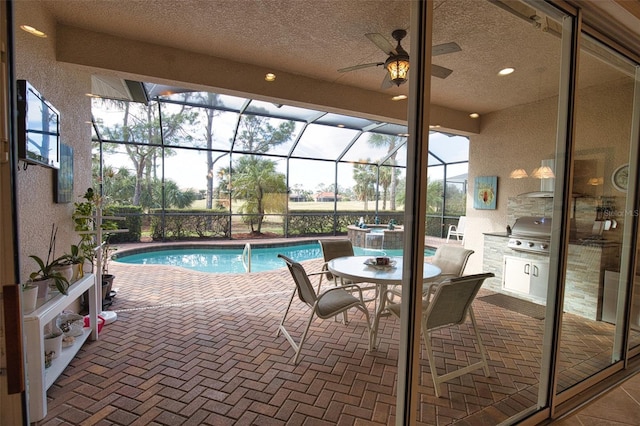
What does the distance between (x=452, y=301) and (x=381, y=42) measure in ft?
7.15

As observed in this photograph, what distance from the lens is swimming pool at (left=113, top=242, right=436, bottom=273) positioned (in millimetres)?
7191

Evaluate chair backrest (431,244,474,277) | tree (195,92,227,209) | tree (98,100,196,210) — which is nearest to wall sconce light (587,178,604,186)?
chair backrest (431,244,474,277)

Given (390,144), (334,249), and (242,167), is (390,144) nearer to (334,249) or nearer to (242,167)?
(242,167)

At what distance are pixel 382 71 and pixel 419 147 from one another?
2893 mm

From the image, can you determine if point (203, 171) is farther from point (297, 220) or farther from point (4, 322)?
point (4, 322)

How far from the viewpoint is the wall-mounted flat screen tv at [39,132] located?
1.65 meters

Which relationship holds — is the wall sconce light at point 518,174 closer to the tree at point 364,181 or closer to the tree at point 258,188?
the tree at point 364,181

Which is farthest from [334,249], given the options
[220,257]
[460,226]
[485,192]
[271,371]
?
[220,257]

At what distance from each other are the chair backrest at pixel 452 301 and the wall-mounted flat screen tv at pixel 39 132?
2495 millimetres

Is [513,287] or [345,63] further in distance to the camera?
[513,287]

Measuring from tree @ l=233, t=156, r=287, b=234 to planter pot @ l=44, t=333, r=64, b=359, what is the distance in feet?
23.6

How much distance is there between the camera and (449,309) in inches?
88.4

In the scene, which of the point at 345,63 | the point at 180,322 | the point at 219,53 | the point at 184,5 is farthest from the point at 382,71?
the point at 180,322

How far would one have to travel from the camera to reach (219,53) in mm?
3287
